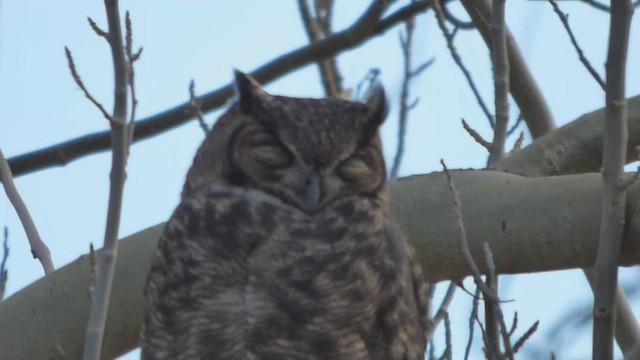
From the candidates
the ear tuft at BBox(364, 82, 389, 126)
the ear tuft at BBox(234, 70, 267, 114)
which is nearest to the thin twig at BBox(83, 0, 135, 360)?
the ear tuft at BBox(234, 70, 267, 114)

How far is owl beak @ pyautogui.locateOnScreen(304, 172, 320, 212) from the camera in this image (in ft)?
10.1

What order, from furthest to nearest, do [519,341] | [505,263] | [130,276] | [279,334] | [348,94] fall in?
[348,94] < [130,276] < [505,263] < [279,334] < [519,341]

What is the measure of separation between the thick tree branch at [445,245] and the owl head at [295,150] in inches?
9.6

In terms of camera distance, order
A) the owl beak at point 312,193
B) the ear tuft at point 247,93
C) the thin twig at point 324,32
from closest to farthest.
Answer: the owl beak at point 312,193, the ear tuft at point 247,93, the thin twig at point 324,32

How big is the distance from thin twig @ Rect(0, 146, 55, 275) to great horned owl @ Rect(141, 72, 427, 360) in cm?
27

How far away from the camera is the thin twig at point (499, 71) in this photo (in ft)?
10.9

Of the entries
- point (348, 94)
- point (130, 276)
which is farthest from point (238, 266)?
point (348, 94)

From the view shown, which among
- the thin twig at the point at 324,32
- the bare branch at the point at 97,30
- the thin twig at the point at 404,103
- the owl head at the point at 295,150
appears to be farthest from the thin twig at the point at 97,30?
the thin twig at the point at 324,32

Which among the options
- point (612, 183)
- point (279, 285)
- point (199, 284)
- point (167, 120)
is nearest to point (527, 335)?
point (612, 183)

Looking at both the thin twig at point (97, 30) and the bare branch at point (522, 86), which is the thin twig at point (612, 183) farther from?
the bare branch at point (522, 86)

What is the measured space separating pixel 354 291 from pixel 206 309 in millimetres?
331

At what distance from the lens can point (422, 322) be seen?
10.7 ft

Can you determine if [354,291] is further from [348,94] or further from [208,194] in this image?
[348,94]

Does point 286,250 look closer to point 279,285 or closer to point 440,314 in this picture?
point 279,285
